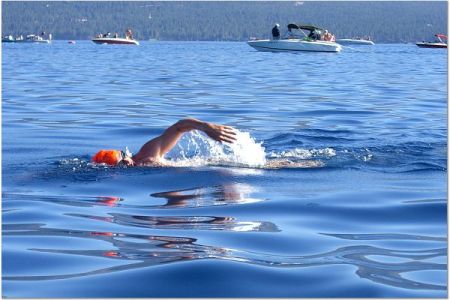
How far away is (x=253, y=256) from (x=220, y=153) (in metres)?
6.13

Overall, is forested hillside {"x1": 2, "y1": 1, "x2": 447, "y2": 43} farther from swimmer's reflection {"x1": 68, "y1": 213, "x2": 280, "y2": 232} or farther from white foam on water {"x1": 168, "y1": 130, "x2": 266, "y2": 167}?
swimmer's reflection {"x1": 68, "y1": 213, "x2": 280, "y2": 232}

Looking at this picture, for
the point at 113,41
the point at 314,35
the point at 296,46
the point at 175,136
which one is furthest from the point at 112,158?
the point at 113,41

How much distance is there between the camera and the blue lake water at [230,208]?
21.1ft

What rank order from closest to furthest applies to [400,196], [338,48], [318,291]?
[318,291]
[400,196]
[338,48]

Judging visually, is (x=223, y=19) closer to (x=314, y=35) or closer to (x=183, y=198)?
(x=314, y=35)

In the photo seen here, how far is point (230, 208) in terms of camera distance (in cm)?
896

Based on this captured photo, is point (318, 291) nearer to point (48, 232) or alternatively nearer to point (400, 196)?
point (48, 232)

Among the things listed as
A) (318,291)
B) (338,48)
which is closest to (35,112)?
(318,291)

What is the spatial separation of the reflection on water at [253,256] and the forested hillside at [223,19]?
119993 mm

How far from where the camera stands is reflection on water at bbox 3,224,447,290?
6.54 m

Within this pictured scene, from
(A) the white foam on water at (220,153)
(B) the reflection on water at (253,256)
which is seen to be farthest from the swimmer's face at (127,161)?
(B) the reflection on water at (253,256)

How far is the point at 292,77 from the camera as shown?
107 feet

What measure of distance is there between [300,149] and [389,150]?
4.00 ft

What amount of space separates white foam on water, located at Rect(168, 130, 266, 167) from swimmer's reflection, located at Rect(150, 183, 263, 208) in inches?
28.8
